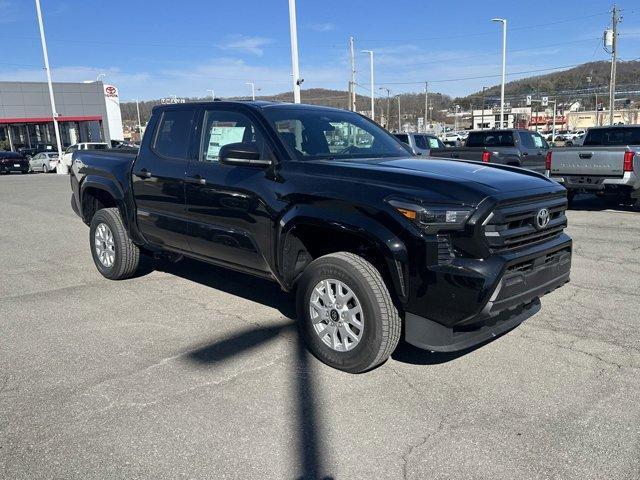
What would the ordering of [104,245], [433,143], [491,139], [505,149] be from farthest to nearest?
[433,143] → [491,139] → [505,149] → [104,245]

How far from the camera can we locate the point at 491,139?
51.3 ft

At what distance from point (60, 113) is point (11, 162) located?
70.2 feet

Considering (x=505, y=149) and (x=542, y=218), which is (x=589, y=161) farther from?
(x=542, y=218)

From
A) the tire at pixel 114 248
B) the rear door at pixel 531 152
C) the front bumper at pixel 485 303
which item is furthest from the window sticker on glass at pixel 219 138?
the rear door at pixel 531 152

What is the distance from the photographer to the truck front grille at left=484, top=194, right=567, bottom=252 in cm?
353

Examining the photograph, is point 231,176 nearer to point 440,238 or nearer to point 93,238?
point 440,238

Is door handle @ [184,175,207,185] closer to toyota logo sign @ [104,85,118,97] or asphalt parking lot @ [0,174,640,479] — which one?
asphalt parking lot @ [0,174,640,479]

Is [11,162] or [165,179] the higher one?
[165,179]

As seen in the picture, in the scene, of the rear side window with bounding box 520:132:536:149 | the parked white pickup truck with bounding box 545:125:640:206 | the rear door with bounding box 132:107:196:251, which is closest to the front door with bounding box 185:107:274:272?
the rear door with bounding box 132:107:196:251

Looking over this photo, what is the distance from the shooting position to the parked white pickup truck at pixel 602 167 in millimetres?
10258

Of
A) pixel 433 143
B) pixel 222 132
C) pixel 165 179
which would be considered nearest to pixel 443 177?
pixel 222 132

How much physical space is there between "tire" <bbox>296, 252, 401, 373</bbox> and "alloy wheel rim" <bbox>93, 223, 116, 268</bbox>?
10.3 ft

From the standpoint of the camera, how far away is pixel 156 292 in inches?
235

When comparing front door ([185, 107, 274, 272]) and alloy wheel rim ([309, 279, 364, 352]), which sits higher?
front door ([185, 107, 274, 272])
